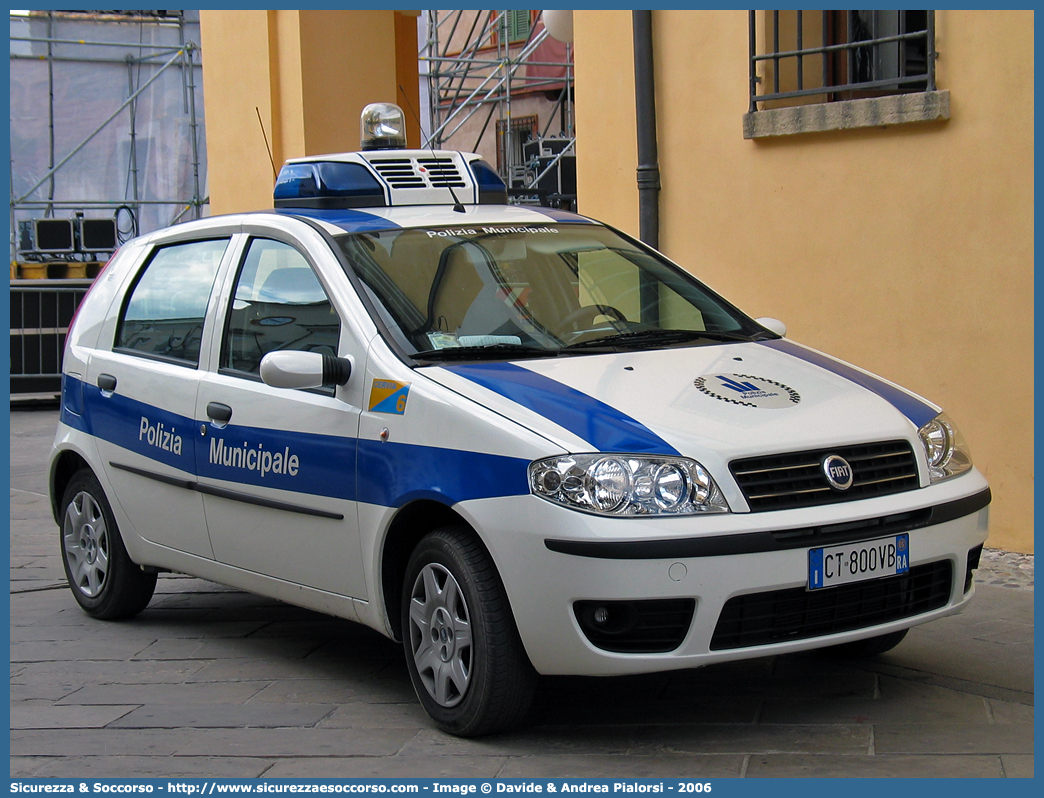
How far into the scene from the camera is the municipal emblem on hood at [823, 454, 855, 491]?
407cm

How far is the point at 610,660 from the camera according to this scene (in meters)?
3.96

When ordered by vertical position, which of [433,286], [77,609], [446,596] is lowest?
[77,609]

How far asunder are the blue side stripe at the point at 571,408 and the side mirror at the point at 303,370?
1.28 ft

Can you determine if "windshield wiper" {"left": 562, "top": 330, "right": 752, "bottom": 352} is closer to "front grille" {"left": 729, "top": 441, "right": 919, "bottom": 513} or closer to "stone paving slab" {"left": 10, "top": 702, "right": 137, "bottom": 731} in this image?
"front grille" {"left": 729, "top": 441, "right": 919, "bottom": 513}

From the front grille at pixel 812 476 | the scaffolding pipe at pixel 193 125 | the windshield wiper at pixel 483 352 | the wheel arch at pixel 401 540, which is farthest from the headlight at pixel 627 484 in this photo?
the scaffolding pipe at pixel 193 125

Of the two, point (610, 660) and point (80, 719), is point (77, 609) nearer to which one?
point (80, 719)

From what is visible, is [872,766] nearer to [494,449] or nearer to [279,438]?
[494,449]

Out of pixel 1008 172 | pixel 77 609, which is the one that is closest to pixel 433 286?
pixel 77 609

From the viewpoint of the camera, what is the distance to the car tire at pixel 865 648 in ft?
16.7

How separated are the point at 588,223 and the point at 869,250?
2289mm

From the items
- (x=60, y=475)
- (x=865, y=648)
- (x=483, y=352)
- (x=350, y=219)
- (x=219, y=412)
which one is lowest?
(x=865, y=648)

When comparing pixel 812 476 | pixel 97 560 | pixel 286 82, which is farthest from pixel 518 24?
pixel 812 476

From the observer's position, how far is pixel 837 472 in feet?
13.4

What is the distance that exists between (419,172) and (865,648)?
2564mm
